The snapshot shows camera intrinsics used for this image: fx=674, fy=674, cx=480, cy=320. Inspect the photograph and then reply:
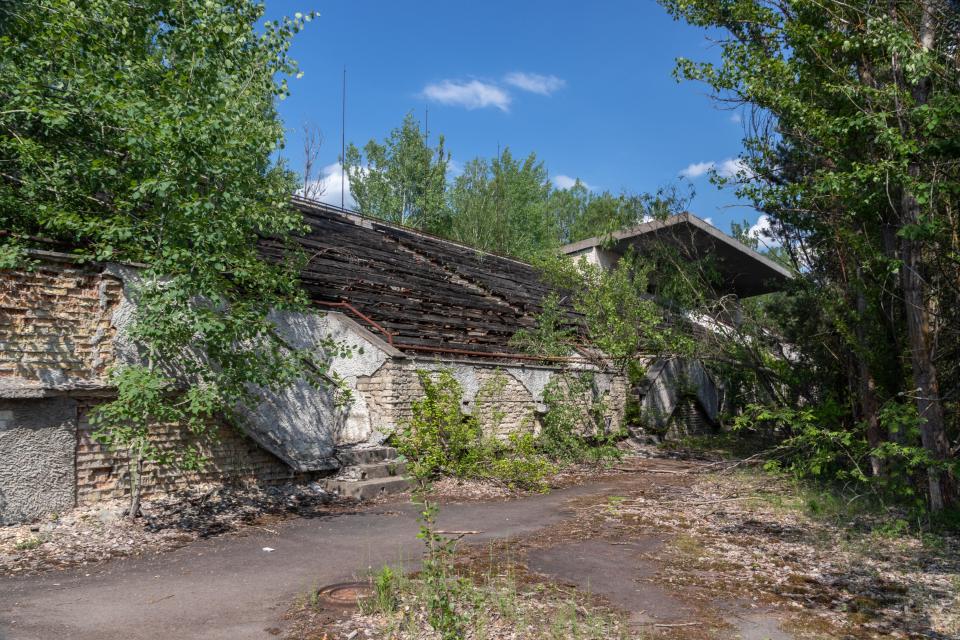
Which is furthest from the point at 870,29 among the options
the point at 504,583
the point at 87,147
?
the point at 87,147

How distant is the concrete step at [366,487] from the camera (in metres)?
9.34

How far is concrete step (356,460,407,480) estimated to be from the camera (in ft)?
32.1

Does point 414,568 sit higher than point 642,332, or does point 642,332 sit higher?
point 642,332

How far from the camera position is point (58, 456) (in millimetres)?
7168

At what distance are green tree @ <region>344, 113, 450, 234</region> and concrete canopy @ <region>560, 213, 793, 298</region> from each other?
55.8 ft

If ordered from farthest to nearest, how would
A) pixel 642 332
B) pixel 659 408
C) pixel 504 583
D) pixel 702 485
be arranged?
1. pixel 659 408
2. pixel 642 332
3. pixel 702 485
4. pixel 504 583

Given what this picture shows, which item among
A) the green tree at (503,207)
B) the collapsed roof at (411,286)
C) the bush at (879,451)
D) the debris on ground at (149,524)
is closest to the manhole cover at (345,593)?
the debris on ground at (149,524)

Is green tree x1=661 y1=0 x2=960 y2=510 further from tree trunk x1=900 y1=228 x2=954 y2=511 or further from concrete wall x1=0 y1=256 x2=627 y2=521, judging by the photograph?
concrete wall x1=0 y1=256 x2=627 y2=521

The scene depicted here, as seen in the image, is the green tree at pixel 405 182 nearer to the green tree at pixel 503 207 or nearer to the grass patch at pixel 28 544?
the green tree at pixel 503 207

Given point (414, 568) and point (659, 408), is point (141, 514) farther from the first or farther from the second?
point (659, 408)

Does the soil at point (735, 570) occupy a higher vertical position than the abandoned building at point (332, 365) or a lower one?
lower

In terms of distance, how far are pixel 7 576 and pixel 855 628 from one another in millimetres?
6623

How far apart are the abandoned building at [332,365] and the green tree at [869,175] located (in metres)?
4.48

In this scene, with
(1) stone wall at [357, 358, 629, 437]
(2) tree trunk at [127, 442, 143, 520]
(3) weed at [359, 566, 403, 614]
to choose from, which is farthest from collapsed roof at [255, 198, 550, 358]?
(3) weed at [359, 566, 403, 614]
